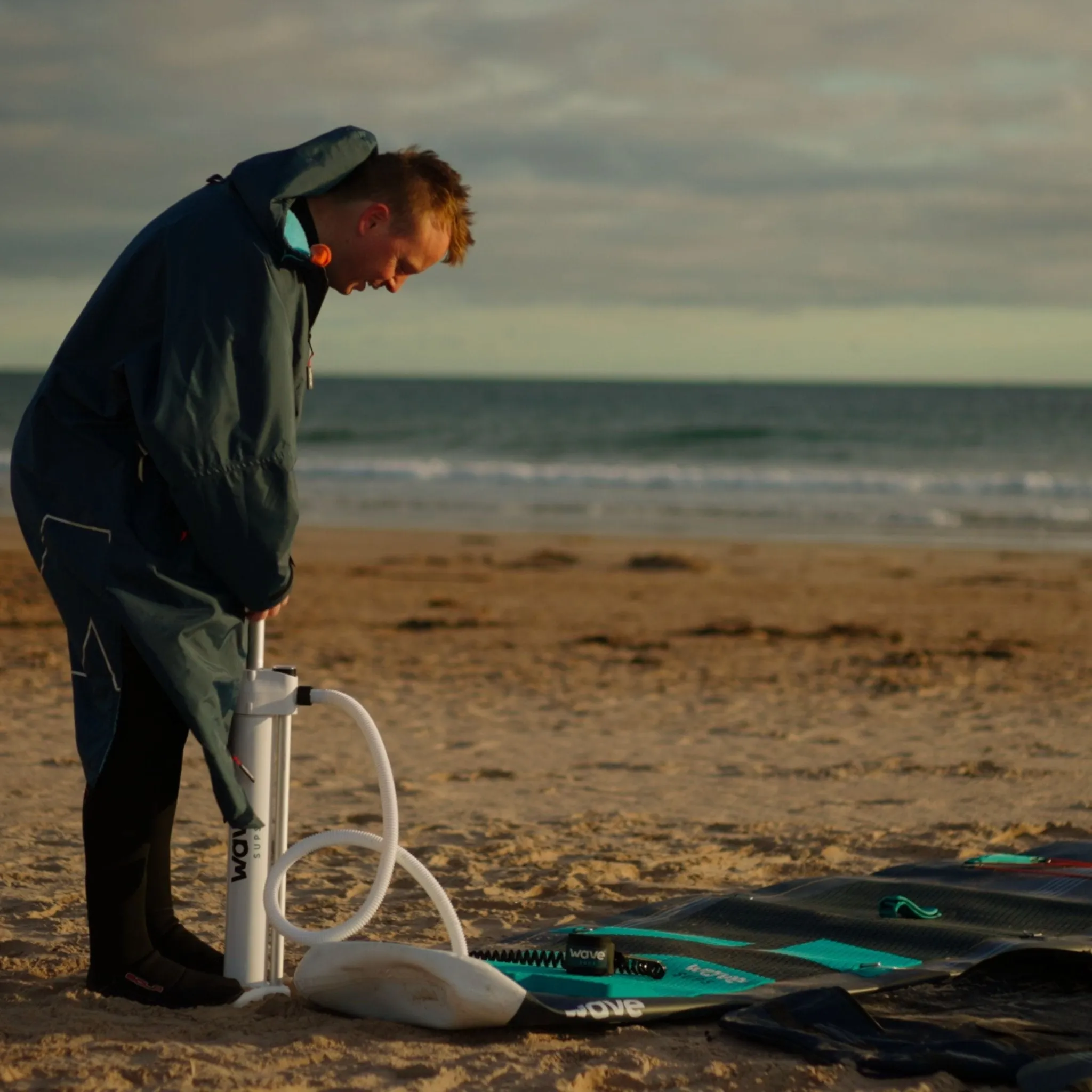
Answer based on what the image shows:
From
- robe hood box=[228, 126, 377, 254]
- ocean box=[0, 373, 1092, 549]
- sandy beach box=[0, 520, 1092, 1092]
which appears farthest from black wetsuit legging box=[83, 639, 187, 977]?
ocean box=[0, 373, 1092, 549]

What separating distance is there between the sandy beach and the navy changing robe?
61 cm

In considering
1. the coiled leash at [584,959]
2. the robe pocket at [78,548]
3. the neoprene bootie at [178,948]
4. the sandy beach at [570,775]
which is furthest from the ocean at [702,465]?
the robe pocket at [78,548]

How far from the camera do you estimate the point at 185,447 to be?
3014mm

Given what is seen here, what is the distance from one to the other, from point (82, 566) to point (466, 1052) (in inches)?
48.8

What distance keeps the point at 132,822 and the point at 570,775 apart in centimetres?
319

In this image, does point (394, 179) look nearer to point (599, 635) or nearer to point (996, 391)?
point (599, 635)

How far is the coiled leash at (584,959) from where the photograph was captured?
3.40 m

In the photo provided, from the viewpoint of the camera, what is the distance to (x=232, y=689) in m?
3.25

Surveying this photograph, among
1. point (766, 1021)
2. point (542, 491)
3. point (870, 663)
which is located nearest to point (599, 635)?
point (870, 663)

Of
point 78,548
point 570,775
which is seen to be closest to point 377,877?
point 78,548

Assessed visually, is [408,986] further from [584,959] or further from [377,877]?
[584,959]

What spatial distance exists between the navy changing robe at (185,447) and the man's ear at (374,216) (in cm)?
9

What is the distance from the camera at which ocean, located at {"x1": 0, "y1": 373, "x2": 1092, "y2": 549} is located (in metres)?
20.0

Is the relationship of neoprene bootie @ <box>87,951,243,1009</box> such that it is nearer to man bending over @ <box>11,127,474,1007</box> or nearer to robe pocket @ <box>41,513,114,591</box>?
man bending over @ <box>11,127,474,1007</box>
